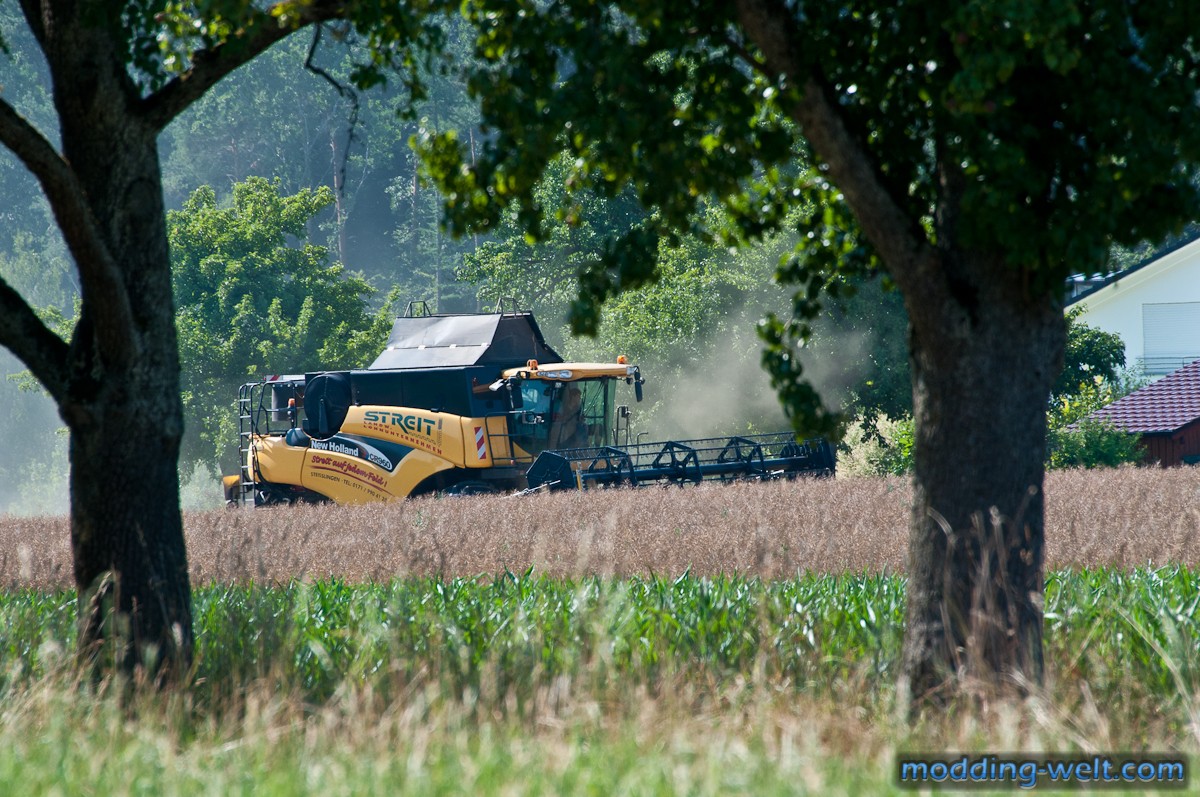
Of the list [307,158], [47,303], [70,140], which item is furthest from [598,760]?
[47,303]

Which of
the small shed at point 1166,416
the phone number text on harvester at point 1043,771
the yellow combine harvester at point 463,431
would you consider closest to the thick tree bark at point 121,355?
the phone number text on harvester at point 1043,771

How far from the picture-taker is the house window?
3866 centimetres

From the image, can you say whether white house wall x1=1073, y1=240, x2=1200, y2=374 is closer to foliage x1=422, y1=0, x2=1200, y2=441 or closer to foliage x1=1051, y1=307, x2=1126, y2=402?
foliage x1=1051, y1=307, x2=1126, y2=402

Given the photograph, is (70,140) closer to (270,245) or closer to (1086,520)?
(1086,520)

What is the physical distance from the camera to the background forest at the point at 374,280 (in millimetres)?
30312

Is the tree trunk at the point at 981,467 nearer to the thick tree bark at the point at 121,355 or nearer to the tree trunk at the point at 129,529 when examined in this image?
the thick tree bark at the point at 121,355

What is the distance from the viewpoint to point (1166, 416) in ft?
97.3

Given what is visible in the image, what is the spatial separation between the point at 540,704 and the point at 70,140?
3472mm

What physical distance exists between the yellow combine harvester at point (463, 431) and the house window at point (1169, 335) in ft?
73.2

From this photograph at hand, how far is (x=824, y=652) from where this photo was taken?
6516 mm

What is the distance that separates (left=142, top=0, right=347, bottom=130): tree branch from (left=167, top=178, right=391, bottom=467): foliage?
121 ft

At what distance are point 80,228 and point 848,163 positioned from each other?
129 inches

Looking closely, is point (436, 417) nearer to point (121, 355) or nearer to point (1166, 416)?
point (121, 355)

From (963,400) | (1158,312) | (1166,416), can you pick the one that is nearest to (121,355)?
(963,400)
